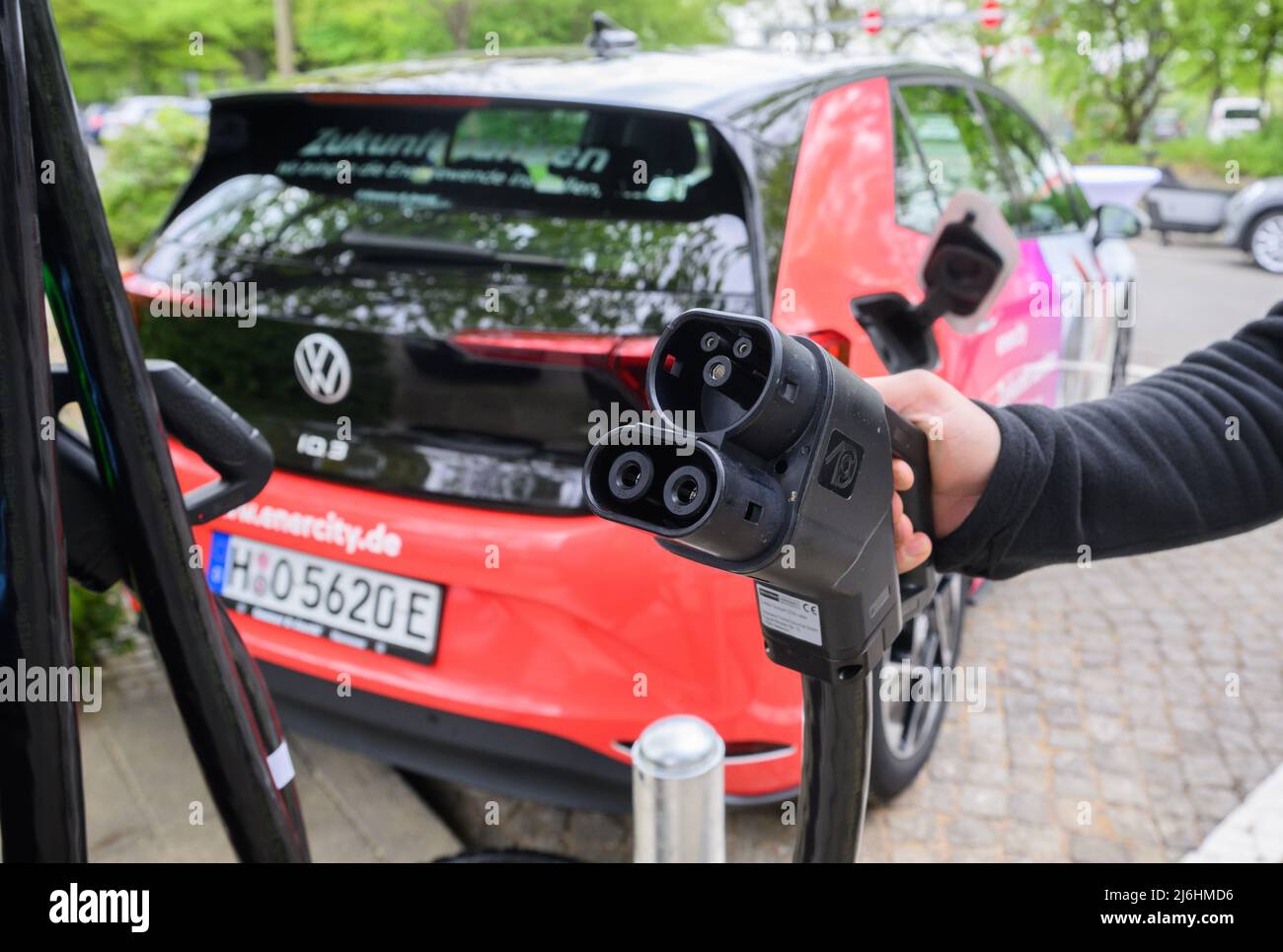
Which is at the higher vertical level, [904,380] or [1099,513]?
[904,380]

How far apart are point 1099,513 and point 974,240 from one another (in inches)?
18.5

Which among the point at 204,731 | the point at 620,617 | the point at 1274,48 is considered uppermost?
the point at 1274,48

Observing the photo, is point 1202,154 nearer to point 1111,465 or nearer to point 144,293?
point 144,293

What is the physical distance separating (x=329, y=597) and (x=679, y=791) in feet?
3.47

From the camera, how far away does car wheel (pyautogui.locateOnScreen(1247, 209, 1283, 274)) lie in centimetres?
1375

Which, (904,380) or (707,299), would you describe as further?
(707,299)

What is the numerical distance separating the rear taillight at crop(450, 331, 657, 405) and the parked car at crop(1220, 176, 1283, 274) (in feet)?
47.4

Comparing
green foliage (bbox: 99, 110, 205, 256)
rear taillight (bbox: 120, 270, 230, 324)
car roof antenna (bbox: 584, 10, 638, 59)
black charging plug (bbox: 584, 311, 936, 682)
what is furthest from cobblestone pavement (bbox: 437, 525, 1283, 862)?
green foliage (bbox: 99, 110, 205, 256)

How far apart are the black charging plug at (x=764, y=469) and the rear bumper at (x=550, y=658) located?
3.38 ft

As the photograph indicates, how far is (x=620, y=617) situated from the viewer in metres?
2.04

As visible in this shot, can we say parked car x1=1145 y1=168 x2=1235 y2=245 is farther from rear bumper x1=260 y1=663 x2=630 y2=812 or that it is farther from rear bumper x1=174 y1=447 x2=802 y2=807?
rear bumper x1=260 y1=663 x2=630 y2=812

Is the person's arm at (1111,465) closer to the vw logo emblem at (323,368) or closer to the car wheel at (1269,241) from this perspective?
the vw logo emblem at (323,368)
